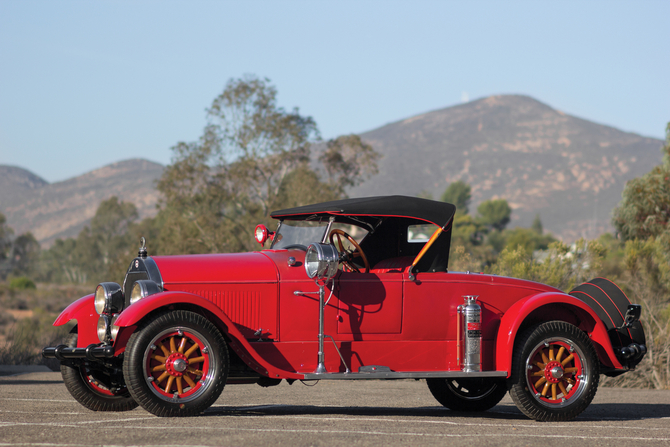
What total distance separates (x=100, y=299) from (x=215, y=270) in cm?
107

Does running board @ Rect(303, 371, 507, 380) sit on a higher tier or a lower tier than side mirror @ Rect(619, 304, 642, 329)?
lower

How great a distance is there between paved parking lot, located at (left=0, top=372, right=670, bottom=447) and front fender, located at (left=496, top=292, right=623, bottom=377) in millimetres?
573

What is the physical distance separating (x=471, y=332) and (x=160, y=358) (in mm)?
2737

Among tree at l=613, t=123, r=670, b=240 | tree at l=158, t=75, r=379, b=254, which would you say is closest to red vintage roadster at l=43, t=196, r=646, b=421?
tree at l=613, t=123, r=670, b=240

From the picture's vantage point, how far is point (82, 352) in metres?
6.67

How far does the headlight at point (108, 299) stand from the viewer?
22.9ft

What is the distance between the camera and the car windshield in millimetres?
7609

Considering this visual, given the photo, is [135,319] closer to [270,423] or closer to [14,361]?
[270,423]

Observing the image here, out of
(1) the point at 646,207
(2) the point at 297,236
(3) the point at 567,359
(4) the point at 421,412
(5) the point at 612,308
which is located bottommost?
(4) the point at 421,412

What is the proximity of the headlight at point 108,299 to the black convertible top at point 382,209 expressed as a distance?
160cm

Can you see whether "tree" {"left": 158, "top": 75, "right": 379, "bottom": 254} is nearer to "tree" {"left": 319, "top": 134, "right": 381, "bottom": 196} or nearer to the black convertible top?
"tree" {"left": 319, "top": 134, "right": 381, "bottom": 196}

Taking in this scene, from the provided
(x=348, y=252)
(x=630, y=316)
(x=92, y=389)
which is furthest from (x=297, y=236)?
(x=630, y=316)

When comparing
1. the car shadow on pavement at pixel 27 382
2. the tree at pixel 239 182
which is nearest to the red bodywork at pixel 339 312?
the car shadow on pavement at pixel 27 382

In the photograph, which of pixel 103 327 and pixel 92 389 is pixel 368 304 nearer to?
pixel 103 327
